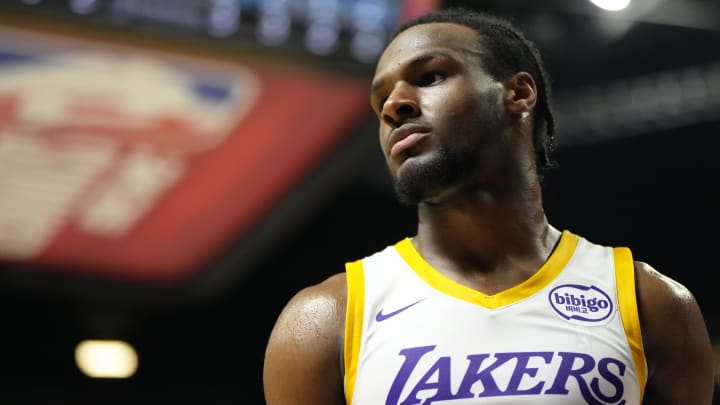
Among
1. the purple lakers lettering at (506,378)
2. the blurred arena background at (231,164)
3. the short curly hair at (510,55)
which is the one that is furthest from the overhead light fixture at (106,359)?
the purple lakers lettering at (506,378)

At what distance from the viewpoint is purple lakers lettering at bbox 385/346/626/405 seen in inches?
73.6

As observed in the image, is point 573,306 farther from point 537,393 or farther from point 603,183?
point 603,183

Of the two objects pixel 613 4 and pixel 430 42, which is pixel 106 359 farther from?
pixel 430 42

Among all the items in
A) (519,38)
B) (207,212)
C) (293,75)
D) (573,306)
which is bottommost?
(573,306)

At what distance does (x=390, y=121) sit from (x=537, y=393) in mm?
687

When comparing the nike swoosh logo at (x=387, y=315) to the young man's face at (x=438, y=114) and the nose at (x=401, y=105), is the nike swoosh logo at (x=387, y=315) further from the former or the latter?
the nose at (x=401, y=105)

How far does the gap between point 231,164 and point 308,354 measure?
416cm

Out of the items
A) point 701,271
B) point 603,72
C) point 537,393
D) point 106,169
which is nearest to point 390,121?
point 537,393

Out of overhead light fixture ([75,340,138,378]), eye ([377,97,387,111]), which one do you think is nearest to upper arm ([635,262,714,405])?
eye ([377,97,387,111])

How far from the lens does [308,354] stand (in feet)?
6.56

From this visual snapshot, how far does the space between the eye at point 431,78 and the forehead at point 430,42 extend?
0.05 m

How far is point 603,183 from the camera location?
8.53 metres

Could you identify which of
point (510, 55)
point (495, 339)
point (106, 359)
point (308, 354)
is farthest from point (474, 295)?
point (106, 359)

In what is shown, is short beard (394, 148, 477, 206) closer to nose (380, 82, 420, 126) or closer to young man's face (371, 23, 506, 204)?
young man's face (371, 23, 506, 204)
